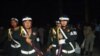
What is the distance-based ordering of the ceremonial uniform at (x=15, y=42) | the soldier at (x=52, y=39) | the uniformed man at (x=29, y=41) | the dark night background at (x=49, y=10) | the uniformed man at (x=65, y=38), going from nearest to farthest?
1. the uniformed man at (x=29, y=41)
2. the uniformed man at (x=65, y=38)
3. the ceremonial uniform at (x=15, y=42)
4. the soldier at (x=52, y=39)
5. the dark night background at (x=49, y=10)

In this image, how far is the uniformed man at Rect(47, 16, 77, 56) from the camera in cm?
1072

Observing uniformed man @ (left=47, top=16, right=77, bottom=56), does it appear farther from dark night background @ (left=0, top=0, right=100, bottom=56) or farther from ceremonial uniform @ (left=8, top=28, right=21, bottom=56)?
dark night background @ (left=0, top=0, right=100, bottom=56)

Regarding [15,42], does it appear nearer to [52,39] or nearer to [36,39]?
[52,39]

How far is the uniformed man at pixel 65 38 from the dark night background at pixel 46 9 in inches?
475

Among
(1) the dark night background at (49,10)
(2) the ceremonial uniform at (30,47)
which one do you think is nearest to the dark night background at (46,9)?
(1) the dark night background at (49,10)

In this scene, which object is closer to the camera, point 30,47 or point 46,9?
point 30,47

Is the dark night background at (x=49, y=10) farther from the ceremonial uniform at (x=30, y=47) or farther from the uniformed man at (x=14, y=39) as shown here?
the ceremonial uniform at (x=30, y=47)

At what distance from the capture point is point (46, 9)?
23641 millimetres

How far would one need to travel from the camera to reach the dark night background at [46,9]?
75.8ft

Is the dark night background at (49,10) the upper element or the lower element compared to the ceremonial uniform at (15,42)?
lower

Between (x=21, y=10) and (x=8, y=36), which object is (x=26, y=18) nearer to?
(x=8, y=36)

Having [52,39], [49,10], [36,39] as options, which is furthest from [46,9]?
[36,39]

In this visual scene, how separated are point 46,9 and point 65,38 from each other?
13.0 meters

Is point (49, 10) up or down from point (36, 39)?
down
